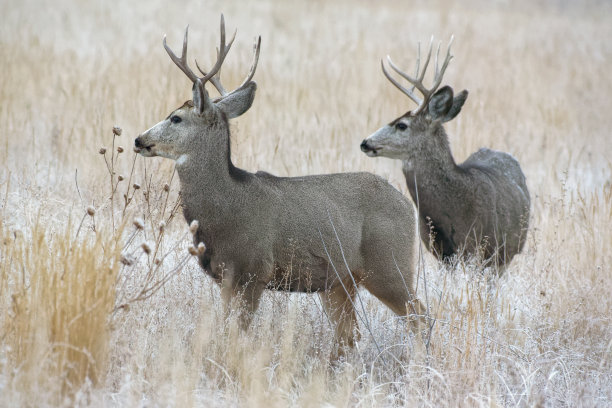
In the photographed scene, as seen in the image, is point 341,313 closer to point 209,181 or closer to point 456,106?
point 209,181

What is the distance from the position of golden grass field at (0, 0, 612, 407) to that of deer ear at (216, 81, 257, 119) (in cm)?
75

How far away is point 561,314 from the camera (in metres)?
5.76

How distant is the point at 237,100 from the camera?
5.32m

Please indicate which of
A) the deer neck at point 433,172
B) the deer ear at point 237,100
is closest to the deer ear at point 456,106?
the deer neck at point 433,172

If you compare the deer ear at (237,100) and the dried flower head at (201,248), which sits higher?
the deer ear at (237,100)

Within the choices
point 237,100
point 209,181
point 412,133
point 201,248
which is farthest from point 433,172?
point 201,248

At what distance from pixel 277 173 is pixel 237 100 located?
2897mm

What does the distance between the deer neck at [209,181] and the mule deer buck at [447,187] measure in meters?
2.07

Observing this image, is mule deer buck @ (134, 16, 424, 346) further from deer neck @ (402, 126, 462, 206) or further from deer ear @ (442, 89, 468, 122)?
deer ear @ (442, 89, 468, 122)

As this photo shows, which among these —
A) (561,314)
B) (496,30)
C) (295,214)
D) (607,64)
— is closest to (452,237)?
(561,314)

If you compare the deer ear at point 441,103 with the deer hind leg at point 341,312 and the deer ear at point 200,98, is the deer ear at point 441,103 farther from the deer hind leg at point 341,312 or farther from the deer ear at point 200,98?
A: the deer ear at point 200,98

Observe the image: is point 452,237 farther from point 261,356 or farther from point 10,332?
point 10,332

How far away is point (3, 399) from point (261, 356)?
45.9 inches

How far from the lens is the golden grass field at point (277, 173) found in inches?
159
